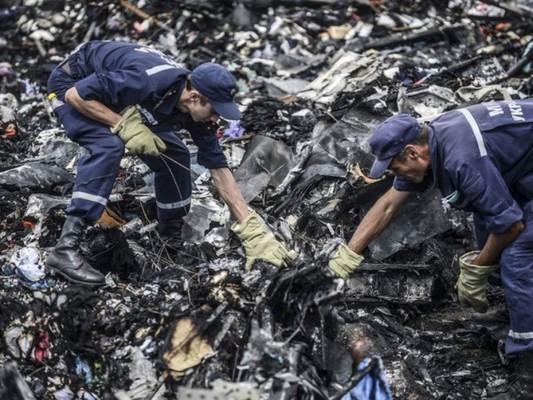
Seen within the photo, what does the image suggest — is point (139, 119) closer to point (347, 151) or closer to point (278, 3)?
point (347, 151)

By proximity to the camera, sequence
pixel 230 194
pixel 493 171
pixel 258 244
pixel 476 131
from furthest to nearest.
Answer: pixel 230 194 → pixel 258 244 → pixel 476 131 → pixel 493 171

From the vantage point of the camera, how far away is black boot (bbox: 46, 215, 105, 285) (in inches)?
165

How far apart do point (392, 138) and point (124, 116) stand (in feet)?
5.08

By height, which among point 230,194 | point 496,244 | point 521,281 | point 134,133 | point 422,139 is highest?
point 422,139

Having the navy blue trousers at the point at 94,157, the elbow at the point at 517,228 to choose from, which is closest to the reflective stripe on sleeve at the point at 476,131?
the elbow at the point at 517,228

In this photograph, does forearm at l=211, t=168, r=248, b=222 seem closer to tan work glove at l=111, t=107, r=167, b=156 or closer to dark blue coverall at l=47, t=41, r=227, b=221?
dark blue coverall at l=47, t=41, r=227, b=221

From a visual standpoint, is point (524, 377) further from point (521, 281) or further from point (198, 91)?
point (198, 91)

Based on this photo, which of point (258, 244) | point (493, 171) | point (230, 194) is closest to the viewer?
point (493, 171)

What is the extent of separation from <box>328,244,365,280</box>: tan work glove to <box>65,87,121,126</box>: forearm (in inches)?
58.4

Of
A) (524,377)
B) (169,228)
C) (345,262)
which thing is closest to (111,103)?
(169,228)

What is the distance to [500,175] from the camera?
3775 millimetres

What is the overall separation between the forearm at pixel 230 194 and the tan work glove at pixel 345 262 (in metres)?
0.68

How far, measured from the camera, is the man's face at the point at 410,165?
3893 millimetres

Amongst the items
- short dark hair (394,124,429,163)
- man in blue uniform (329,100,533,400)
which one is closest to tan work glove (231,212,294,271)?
man in blue uniform (329,100,533,400)
